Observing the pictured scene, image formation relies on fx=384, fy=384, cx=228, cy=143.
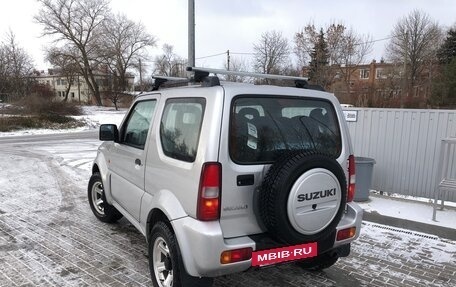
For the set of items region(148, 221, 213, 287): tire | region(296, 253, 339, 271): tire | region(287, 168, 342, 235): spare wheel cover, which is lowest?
region(296, 253, 339, 271): tire

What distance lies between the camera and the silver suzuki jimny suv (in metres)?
2.81

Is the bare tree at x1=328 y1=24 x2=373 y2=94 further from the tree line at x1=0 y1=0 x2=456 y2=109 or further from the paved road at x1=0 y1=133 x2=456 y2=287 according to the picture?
the paved road at x1=0 y1=133 x2=456 y2=287

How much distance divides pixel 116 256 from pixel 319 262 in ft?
7.35

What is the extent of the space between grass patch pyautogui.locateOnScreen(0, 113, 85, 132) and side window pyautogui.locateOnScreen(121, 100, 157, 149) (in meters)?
21.9

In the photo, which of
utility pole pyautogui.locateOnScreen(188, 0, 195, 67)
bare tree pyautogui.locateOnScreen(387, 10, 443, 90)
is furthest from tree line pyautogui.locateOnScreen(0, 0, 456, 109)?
utility pole pyautogui.locateOnScreen(188, 0, 195, 67)

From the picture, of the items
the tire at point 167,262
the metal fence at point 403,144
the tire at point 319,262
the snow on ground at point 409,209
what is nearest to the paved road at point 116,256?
the tire at point 319,262

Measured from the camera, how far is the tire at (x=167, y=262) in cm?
297

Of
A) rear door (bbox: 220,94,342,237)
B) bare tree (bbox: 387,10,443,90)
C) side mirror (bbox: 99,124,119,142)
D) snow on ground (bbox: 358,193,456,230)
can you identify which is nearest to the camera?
rear door (bbox: 220,94,342,237)

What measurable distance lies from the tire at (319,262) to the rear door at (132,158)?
5.92 ft

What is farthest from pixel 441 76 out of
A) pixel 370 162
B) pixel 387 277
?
pixel 387 277

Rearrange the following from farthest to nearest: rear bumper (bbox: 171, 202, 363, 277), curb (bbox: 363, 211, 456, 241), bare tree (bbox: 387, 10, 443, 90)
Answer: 1. bare tree (bbox: 387, 10, 443, 90)
2. curb (bbox: 363, 211, 456, 241)
3. rear bumper (bbox: 171, 202, 363, 277)

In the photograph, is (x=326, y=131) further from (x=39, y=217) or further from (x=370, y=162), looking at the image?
(x=39, y=217)

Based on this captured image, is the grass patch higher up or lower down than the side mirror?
lower down

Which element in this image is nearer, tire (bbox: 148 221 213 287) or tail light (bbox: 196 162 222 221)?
tail light (bbox: 196 162 222 221)
